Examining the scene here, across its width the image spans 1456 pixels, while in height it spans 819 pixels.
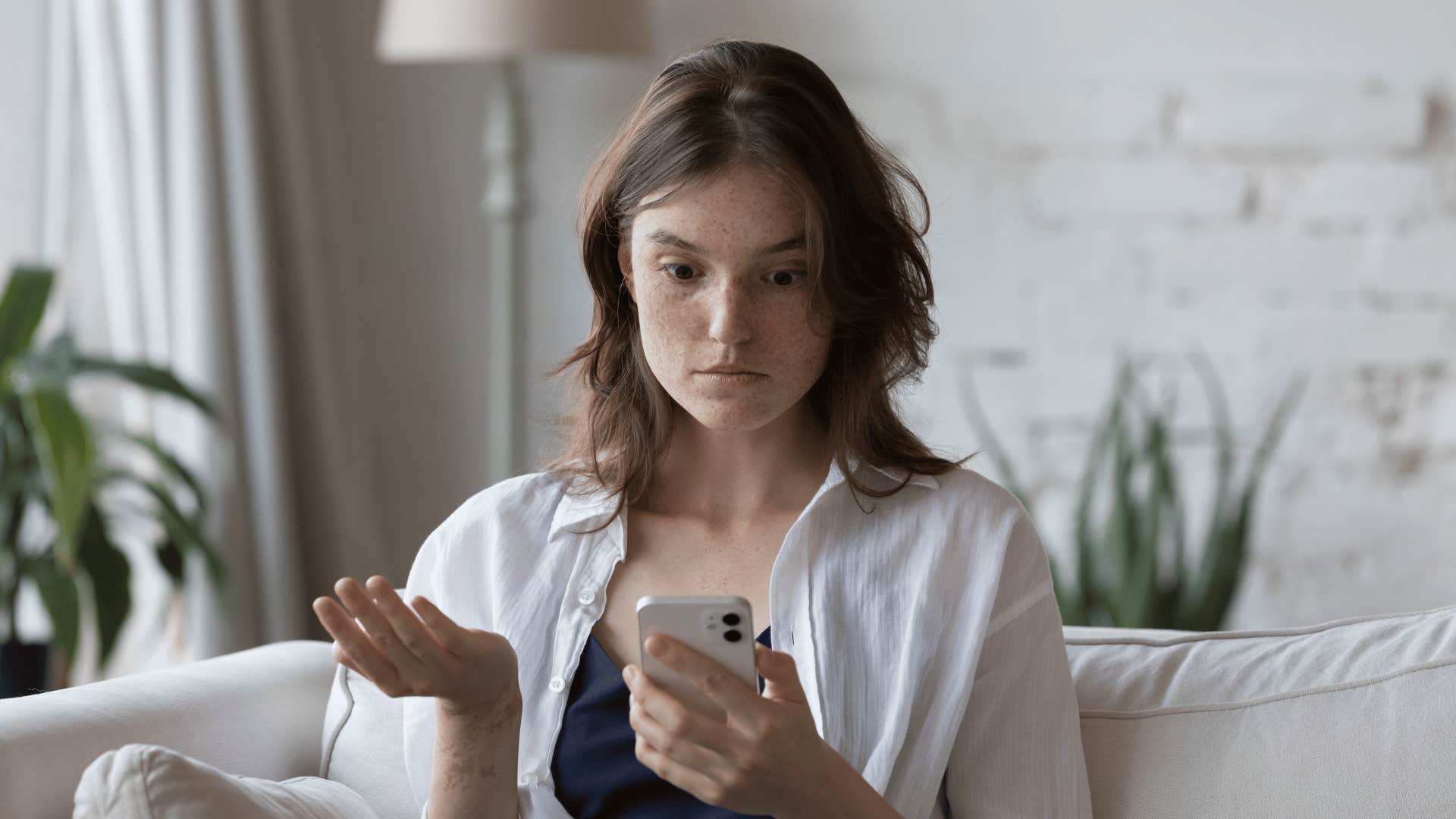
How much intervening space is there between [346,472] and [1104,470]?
1338 mm

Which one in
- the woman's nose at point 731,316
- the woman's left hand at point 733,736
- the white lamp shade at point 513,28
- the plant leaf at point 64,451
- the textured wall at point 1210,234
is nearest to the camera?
the woman's left hand at point 733,736

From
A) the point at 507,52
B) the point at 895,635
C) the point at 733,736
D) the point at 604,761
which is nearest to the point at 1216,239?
the point at 507,52

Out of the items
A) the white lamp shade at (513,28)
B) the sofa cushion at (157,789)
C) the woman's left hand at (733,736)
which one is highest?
the white lamp shade at (513,28)

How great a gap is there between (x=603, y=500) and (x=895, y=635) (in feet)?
0.91

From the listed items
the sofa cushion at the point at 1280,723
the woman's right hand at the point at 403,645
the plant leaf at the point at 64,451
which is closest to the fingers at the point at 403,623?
the woman's right hand at the point at 403,645

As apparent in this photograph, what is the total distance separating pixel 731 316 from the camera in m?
1.12

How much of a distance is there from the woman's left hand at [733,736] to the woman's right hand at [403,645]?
12 centimetres

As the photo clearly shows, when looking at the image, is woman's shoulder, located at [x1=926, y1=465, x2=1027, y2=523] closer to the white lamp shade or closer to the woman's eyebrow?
the woman's eyebrow

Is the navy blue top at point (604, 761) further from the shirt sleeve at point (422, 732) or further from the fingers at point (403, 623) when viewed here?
the fingers at point (403, 623)

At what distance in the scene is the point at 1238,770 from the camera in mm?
1207

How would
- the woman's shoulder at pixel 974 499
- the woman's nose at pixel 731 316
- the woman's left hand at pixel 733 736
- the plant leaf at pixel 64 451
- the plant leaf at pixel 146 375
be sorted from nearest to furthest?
1. the woman's left hand at pixel 733 736
2. the woman's nose at pixel 731 316
3. the woman's shoulder at pixel 974 499
4. the plant leaf at pixel 64 451
5. the plant leaf at pixel 146 375

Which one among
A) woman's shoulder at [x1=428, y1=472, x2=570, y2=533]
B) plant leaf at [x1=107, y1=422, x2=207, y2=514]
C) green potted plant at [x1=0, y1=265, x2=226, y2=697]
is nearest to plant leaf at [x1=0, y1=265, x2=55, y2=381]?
green potted plant at [x1=0, y1=265, x2=226, y2=697]

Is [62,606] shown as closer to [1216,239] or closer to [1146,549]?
[1146,549]

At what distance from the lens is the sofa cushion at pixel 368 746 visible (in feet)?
4.55
